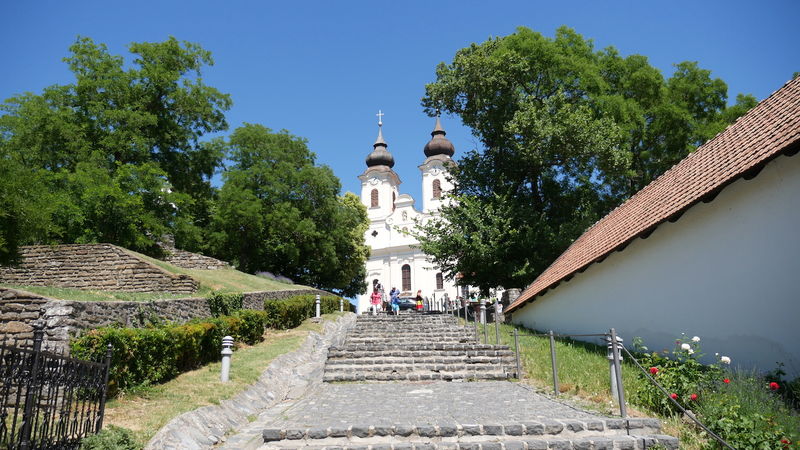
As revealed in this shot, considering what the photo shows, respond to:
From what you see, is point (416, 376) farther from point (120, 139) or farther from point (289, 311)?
point (120, 139)

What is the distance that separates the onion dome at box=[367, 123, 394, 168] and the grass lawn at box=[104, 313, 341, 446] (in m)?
46.8

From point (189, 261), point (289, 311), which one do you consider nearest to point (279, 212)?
point (189, 261)

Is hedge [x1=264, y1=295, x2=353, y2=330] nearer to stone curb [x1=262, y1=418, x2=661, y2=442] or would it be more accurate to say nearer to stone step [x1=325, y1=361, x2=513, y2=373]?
stone step [x1=325, y1=361, x2=513, y2=373]

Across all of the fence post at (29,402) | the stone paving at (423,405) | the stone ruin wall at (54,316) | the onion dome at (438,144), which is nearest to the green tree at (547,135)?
the stone paving at (423,405)

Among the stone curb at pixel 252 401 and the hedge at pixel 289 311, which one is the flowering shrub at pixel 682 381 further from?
the hedge at pixel 289 311

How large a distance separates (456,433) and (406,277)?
4660 cm

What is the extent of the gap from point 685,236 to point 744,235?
128 cm

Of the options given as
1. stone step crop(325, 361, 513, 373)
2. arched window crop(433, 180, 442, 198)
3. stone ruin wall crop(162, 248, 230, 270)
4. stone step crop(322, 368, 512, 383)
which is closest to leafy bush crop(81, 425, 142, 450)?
stone step crop(322, 368, 512, 383)

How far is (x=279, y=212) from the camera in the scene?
29.5 metres

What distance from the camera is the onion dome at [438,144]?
184 feet

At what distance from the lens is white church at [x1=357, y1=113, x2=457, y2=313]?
52250 millimetres

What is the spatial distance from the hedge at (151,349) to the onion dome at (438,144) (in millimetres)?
46480

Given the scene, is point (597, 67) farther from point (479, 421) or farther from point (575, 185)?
point (479, 421)

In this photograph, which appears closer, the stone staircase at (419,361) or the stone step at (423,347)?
the stone staircase at (419,361)
